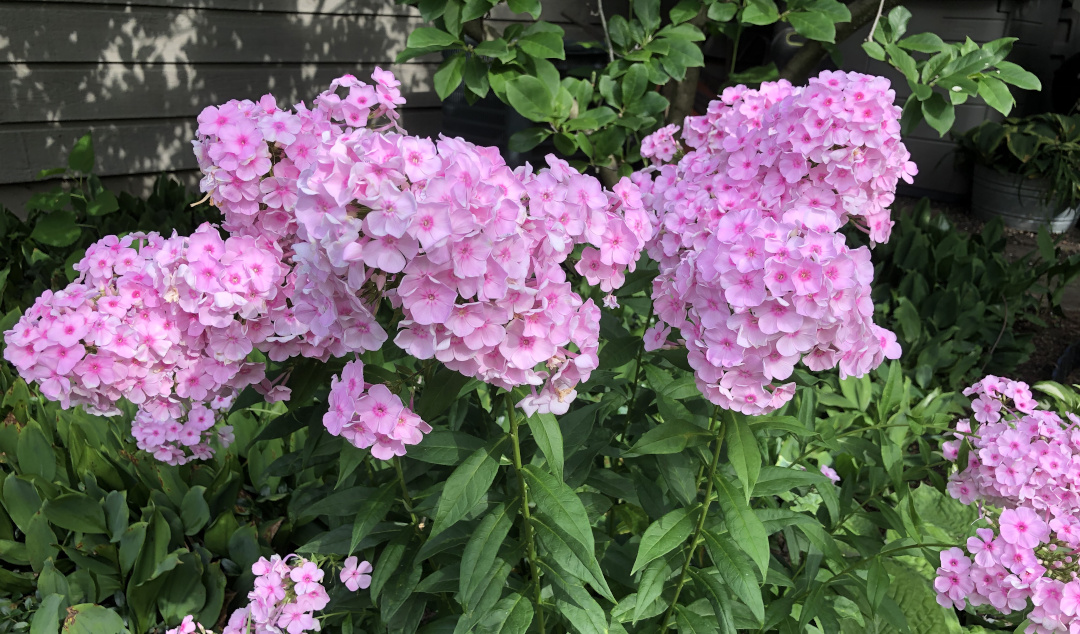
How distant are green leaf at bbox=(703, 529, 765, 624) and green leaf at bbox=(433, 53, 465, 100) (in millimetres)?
1666

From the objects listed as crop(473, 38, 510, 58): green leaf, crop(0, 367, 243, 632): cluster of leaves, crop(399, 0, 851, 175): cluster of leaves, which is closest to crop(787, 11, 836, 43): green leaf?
crop(399, 0, 851, 175): cluster of leaves

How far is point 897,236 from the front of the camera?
3969 mm

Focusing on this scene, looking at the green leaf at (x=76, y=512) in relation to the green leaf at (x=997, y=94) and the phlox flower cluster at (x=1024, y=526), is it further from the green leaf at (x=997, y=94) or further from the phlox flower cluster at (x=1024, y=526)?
the green leaf at (x=997, y=94)

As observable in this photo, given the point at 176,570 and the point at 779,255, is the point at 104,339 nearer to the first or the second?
the point at 176,570

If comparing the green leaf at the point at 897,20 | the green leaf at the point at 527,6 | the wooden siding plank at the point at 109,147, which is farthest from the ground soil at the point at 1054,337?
the wooden siding plank at the point at 109,147

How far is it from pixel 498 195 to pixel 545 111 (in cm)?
166

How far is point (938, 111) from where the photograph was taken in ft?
7.69

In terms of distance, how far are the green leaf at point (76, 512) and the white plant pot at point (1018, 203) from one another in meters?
5.41

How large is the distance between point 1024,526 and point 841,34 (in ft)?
7.68

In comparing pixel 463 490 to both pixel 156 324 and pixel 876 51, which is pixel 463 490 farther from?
pixel 876 51

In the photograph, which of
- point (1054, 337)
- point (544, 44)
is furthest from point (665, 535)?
point (1054, 337)

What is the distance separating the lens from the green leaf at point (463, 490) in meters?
1.19

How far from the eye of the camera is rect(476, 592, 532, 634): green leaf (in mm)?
1400

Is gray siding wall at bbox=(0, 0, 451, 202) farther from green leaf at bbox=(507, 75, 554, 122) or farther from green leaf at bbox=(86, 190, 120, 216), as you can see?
green leaf at bbox=(507, 75, 554, 122)
